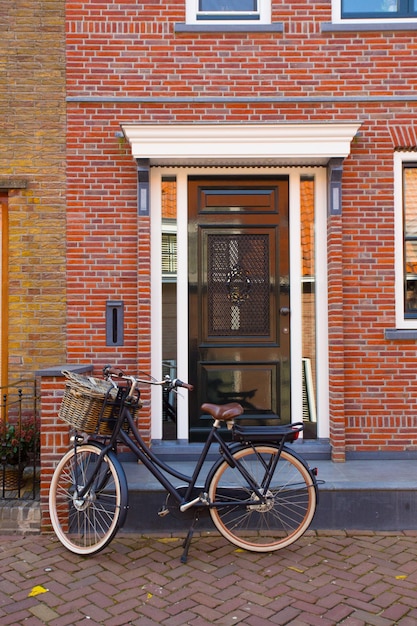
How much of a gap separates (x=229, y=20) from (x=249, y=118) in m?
1.07

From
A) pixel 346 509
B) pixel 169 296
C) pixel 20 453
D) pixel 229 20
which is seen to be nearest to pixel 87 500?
pixel 20 453

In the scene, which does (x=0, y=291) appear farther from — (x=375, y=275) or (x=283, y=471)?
(x=375, y=275)

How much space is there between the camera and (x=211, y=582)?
3463mm

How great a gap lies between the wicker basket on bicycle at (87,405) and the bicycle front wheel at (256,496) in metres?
0.87

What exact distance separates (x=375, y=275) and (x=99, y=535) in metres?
3.44

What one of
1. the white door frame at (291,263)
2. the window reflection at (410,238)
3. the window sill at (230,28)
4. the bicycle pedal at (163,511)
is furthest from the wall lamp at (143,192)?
the bicycle pedal at (163,511)

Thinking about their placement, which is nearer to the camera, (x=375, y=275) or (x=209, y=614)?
(x=209, y=614)

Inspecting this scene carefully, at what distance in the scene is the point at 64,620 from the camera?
10.0 feet

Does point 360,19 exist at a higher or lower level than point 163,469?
higher

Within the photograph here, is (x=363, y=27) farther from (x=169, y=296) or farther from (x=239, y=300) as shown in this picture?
(x=169, y=296)

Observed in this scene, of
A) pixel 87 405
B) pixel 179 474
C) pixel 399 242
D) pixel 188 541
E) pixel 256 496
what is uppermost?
pixel 399 242

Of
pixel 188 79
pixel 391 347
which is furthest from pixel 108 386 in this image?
pixel 188 79

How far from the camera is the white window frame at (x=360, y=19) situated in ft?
17.9

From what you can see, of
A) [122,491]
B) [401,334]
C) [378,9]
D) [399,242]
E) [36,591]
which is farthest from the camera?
[378,9]
